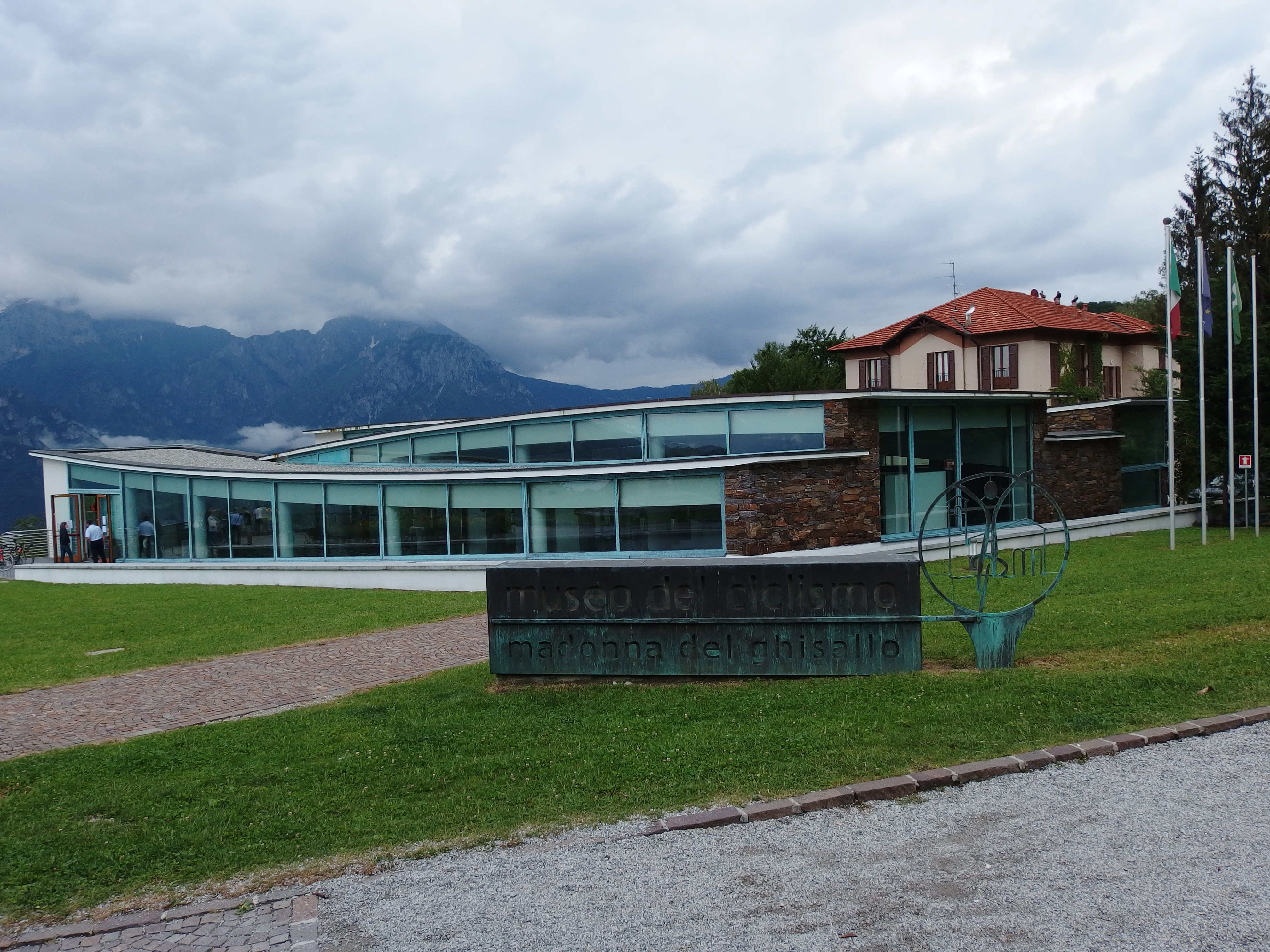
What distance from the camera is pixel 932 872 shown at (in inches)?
203

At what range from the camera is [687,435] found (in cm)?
2358

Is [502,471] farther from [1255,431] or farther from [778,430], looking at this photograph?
[1255,431]

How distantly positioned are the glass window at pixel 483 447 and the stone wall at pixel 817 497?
900 centimetres

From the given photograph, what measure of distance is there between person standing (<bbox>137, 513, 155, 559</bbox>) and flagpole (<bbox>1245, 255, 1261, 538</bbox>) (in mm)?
27628

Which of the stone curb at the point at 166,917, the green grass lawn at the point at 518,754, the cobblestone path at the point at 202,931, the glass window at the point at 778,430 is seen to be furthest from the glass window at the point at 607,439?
the cobblestone path at the point at 202,931

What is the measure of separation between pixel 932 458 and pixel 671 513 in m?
7.05

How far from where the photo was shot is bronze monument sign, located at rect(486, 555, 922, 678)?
9648 millimetres

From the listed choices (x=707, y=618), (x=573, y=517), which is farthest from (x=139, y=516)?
(x=707, y=618)

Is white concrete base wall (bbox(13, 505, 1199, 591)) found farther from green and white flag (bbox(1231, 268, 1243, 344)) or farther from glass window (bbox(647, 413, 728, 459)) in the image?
green and white flag (bbox(1231, 268, 1243, 344))

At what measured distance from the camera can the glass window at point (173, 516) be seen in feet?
82.5

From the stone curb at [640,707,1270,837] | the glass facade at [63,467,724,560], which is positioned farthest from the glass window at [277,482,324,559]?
the stone curb at [640,707,1270,837]

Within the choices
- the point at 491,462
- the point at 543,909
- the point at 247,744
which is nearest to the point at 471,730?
the point at 247,744

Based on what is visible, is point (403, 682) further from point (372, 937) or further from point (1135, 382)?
point (1135, 382)

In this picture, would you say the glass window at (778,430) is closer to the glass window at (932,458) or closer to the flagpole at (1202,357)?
the glass window at (932,458)
